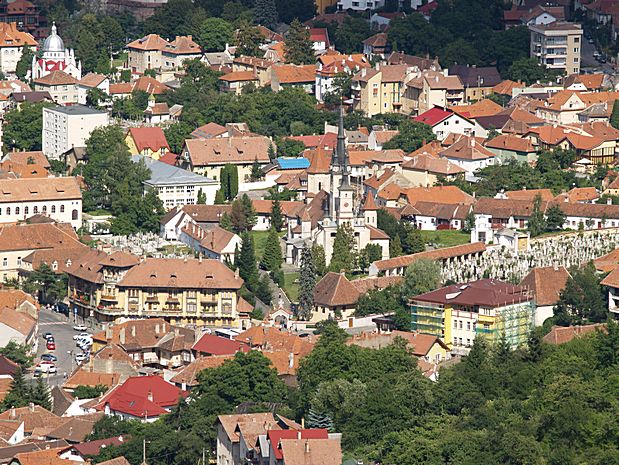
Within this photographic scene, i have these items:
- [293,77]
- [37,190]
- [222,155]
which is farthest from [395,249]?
[293,77]

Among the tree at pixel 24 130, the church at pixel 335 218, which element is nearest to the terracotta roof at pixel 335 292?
the church at pixel 335 218

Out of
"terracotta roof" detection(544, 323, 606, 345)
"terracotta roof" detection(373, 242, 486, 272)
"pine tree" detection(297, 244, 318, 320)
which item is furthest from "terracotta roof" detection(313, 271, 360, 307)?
"terracotta roof" detection(544, 323, 606, 345)

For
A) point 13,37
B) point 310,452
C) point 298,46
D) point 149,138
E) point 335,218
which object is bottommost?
point 310,452

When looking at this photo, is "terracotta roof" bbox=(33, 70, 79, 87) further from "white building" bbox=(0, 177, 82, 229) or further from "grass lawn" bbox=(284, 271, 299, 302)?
"grass lawn" bbox=(284, 271, 299, 302)

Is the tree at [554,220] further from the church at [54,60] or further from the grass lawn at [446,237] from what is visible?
the church at [54,60]

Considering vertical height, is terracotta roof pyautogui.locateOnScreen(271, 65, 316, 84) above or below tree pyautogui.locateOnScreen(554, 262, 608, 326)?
above

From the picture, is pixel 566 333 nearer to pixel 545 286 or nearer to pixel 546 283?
pixel 545 286
